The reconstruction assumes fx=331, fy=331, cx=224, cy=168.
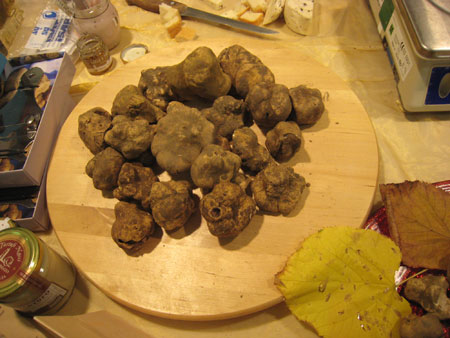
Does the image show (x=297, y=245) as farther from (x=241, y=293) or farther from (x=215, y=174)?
(x=215, y=174)

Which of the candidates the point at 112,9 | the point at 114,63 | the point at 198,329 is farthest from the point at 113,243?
the point at 112,9

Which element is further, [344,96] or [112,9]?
[112,9]

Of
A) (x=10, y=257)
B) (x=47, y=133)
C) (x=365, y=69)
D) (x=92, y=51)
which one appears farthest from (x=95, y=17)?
(x=365, y=69)

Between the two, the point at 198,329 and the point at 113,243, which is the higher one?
the point at 113,243

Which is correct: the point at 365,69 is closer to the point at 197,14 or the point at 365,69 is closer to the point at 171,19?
the point at 197,14

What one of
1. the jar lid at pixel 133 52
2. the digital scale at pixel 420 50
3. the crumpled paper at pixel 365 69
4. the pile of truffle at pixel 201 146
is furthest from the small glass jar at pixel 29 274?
the digital scale at pixel 420 50

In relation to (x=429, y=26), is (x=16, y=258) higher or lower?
lower
